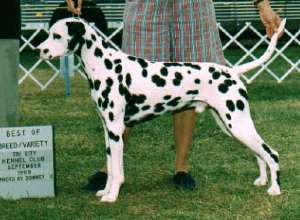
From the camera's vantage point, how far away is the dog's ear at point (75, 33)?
4.62 metres

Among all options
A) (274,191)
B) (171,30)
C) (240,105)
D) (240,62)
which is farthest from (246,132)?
(240,62)

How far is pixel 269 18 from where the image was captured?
482 cm

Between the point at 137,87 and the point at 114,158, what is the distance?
418mm

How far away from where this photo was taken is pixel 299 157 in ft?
19.6

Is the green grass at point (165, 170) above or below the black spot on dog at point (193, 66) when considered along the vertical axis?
below

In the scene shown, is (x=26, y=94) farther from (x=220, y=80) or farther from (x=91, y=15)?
(x=220, y=80)

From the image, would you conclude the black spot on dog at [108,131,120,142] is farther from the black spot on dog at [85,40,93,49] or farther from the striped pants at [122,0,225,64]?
the striped pants at [122,0,225,64]

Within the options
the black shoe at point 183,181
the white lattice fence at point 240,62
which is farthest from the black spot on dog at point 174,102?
the white lattice fence at point 240,62

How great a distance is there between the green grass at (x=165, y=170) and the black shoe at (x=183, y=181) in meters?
0.05

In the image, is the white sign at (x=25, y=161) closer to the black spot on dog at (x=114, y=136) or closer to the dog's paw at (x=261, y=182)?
the black spot on dog at (x=114, y=136)

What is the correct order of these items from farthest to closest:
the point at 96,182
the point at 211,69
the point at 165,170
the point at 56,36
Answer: the point at 165,170, the point at 96,182, the point at 211,69, the point at 56,36

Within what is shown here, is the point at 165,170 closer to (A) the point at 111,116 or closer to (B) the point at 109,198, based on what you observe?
(B) the point at 109,198

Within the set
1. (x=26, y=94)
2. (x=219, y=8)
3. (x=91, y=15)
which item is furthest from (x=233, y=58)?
(x=26, y=94)

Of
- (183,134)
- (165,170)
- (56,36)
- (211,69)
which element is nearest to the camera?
(56,36)
